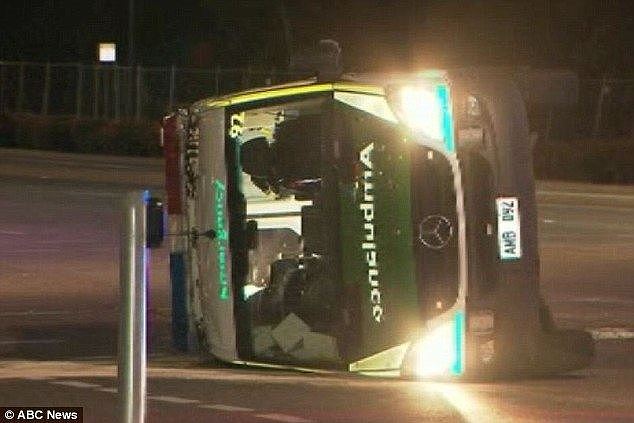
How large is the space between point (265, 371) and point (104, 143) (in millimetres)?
42339

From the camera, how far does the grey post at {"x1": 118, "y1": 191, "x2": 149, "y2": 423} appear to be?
8.18 m

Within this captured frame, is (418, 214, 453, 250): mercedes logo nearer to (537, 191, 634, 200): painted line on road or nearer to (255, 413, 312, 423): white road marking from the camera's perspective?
(255, 413, 312, 423): white road marking

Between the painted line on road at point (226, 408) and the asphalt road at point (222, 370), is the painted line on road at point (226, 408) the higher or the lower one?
the lower one

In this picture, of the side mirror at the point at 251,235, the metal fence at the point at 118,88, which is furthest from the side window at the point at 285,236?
the metal fence at the point at 118,88

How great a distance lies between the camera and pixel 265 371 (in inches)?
532

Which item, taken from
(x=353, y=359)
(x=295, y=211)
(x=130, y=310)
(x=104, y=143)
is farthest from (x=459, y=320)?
(x=104, y=143)

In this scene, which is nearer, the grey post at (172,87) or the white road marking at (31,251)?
the white road marking at (31,251)

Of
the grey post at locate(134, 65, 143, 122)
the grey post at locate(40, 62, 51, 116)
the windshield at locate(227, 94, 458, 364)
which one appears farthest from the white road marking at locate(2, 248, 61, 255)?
the grey post at locate(40, 62, 51, 116)

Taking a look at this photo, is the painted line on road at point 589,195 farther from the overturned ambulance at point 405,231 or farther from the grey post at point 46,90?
the grey post at point 46,90

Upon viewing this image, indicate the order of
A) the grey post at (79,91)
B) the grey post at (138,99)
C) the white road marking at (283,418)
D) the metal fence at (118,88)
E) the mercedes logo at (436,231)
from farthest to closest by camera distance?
the grey post at (79,91) < the grey post at (138,99) < the metal fence at (118,88) < the mercedes logo at (436,231) < the white road marking at (283,418)

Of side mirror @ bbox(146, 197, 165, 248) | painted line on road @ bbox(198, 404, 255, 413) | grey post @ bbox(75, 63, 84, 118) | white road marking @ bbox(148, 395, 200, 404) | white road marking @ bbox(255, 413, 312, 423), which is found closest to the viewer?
side mirror @ bbox(146, 197, 165, 248)

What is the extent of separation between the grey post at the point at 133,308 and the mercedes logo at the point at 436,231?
13.9 feet

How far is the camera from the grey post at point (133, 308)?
8180 millimetres

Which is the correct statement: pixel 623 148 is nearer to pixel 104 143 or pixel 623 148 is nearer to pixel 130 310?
pixel 104 143
